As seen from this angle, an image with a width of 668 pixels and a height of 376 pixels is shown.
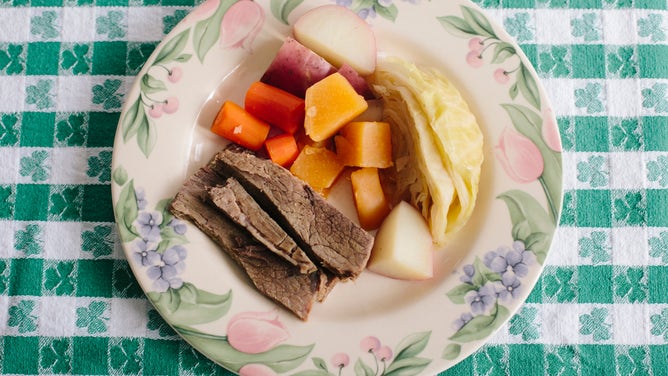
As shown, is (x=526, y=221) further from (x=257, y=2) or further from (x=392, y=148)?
(x=257, y=2)

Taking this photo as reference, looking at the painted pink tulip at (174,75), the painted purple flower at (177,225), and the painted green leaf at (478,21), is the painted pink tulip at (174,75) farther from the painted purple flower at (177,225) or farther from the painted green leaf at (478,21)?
the painted green leaf at (478,21)

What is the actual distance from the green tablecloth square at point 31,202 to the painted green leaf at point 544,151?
7.40ft

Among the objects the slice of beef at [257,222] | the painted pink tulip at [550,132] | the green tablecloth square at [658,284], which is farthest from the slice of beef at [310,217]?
the green tablecloth square at [658,284]

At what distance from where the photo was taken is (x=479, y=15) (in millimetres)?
3170

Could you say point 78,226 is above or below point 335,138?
below

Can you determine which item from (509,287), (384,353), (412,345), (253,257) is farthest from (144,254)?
(509,287)

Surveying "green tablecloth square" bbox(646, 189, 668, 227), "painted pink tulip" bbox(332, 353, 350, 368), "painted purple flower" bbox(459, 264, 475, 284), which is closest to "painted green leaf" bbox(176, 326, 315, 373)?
"painted pink tulip" bbox(332, 353, 350, 368)

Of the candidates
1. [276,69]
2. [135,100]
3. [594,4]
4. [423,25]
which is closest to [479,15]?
[423,25]

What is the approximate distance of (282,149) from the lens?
3.13m

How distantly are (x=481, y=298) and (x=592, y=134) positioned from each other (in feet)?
3.44

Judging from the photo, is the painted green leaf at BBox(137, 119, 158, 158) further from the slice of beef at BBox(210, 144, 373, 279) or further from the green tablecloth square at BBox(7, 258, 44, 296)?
the green tablecloth square at BBox(7, 258, 44, 296)

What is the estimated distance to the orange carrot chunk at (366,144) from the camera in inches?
121

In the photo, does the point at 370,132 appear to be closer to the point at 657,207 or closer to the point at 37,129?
the point at 657,207

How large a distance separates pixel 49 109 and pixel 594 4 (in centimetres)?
282
